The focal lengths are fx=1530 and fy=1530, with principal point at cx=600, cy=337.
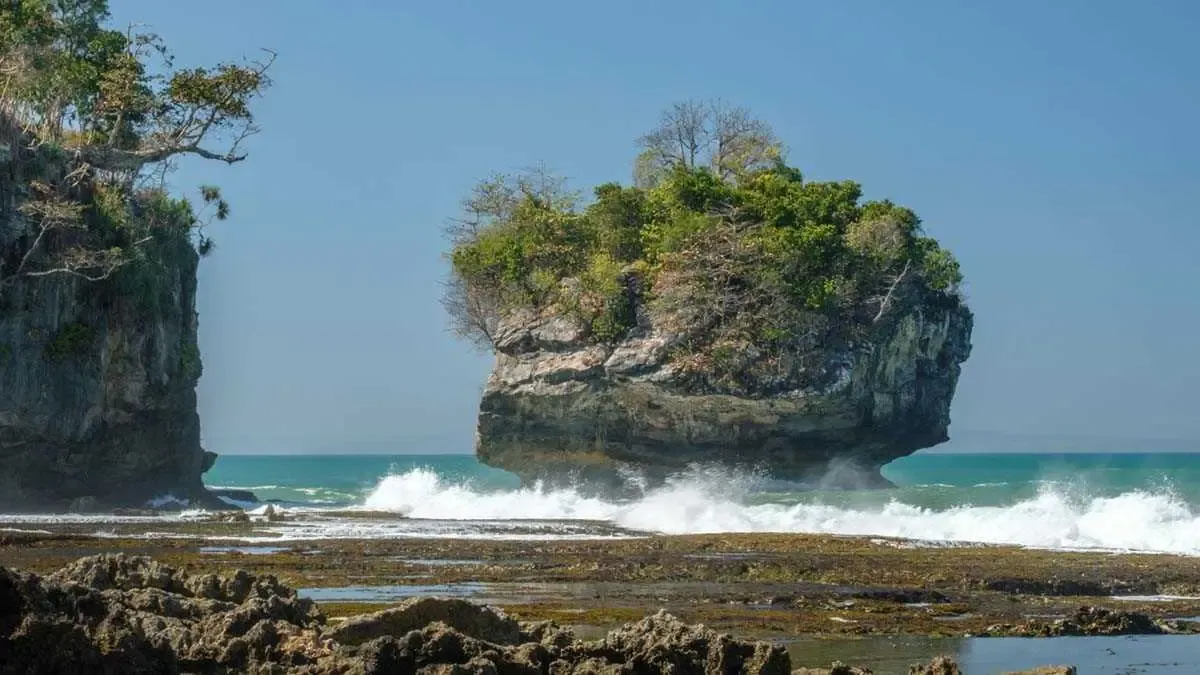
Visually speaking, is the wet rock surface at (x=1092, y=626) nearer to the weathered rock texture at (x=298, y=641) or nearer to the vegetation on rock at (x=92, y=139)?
the weathered rock texture at (x=298, y=641)

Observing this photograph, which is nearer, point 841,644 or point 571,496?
point 841,644

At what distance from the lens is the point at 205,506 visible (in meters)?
46.3

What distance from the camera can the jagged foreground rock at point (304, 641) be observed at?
30.6 feet

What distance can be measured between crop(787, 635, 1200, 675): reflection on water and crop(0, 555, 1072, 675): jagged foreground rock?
2.41m

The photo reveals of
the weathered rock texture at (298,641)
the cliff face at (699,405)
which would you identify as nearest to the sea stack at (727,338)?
the cliff face at (699,405)

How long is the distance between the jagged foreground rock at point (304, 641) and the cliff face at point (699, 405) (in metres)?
32.9

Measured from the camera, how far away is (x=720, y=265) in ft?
147

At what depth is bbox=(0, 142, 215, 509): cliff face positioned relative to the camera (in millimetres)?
39656

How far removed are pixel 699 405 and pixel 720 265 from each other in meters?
4.18

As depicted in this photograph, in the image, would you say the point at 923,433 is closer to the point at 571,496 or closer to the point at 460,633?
the point at 571,496

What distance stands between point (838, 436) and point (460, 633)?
116ft

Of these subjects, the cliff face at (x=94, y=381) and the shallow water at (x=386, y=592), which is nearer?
the shallow water at (x=386, y=592)

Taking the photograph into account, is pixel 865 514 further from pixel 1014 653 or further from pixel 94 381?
pixel 1014 653

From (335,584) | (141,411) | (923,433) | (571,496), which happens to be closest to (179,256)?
(141,411)
